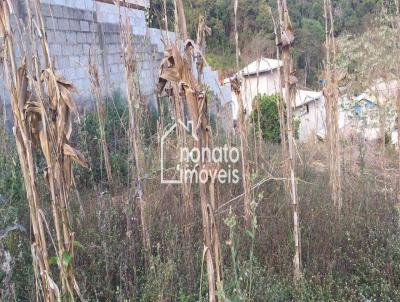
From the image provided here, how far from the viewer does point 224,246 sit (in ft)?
7.11

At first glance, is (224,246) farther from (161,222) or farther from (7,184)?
(7,184)

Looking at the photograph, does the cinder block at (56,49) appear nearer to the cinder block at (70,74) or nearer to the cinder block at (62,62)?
the cinder block at (62,62)

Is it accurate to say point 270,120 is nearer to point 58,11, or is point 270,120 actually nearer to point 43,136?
point 58,11

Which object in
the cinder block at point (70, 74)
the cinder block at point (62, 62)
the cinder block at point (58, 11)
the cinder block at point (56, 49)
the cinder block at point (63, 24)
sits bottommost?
the cinder block at point (70, 74)

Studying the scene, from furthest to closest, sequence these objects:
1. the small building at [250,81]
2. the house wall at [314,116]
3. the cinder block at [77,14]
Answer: the cinder block at [77,14]
the house wall at [314,116]
the small building at [250,81]

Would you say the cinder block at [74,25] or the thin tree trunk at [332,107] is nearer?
the thin tree trunk at [332,107]

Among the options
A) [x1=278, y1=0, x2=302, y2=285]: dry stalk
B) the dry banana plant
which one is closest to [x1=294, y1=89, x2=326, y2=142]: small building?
[x1=278, y1=0, x2=302, y2=285]: dry stalk

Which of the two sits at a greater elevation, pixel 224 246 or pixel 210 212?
pixel 210 212

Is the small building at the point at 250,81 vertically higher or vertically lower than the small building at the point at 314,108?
higher

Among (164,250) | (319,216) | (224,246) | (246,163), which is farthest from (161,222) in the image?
(319,216)

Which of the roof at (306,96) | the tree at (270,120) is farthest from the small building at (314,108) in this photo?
the tree at (270,120)

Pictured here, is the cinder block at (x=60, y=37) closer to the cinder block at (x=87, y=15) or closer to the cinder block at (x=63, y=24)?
the cinder block at (x=63, y=24)

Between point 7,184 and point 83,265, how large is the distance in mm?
1033

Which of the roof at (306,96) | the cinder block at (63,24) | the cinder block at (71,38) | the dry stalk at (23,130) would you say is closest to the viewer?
the dry stalk at (23,130)
